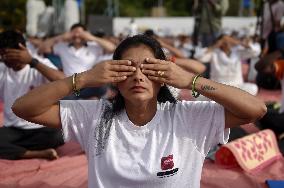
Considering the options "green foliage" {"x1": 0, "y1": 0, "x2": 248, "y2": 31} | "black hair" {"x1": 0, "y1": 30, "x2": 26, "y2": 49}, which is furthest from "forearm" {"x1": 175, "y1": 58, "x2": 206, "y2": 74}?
"green foliage" {"x1": 0, "y1": 0, "x2": 248, "y2": 31}

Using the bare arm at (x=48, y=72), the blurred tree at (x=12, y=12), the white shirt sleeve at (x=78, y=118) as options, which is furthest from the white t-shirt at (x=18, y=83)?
the blurred tree at (x=12, y=12)

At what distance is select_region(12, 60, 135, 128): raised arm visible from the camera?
1.81 metres

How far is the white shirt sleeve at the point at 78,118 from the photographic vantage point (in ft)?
6.52

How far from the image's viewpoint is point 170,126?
1.94 m

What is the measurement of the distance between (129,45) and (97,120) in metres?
0.35

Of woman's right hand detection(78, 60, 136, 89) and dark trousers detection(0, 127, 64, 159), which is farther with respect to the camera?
dark trousers detection(0, 127, 64, 159)

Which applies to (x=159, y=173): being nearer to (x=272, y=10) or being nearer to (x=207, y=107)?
(x=207, y=107)

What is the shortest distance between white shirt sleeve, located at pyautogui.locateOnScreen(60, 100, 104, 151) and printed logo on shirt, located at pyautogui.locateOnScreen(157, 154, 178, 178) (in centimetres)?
34

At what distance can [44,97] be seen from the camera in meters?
1.91

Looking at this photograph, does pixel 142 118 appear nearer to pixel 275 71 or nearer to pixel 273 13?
pixel 275 71

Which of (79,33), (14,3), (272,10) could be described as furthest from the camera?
(14,3)

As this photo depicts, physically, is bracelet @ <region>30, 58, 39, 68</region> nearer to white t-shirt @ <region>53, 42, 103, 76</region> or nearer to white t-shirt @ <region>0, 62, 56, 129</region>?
white t-shirt @ <region>0, 62, 56, 129</region>

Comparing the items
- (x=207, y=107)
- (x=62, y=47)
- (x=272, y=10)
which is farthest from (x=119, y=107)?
(x=272, y=10)

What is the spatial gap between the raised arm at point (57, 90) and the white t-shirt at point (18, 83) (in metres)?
2.09
